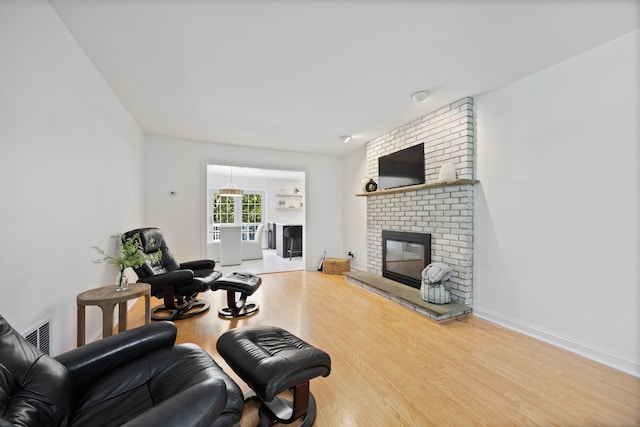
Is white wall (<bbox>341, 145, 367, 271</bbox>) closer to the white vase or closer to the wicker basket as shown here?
the wicker basket

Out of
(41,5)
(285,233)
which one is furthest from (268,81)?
(285,233)

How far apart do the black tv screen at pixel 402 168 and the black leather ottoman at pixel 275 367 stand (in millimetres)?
2872

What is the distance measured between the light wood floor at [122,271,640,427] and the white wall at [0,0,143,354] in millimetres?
1091

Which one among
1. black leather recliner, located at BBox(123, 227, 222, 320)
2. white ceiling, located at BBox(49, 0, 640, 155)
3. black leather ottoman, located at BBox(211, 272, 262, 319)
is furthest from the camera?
black leather ottoman, located at BBox(211, 272, 262, 319)

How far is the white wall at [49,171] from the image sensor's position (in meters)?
1.37

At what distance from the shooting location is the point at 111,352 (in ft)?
4.26

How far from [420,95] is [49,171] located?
3.29 m

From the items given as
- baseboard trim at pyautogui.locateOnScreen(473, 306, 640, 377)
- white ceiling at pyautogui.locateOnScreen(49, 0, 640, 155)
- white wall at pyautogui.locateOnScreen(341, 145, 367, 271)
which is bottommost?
baseboard trim at pyautogui.locateOnScreen(473, 306, 640, 377)

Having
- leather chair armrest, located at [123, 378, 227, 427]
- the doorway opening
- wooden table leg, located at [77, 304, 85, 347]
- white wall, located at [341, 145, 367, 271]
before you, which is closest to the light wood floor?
wooden table leg, located at [77, 304, 85, 347]

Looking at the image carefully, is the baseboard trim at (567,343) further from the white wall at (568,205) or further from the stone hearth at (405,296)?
the stone hearth at (405,296)

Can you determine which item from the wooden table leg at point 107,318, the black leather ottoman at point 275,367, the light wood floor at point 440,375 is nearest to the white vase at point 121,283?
the wooden table leg at point 107,318

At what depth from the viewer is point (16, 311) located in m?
1.40

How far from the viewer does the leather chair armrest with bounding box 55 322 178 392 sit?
1205 millimetres

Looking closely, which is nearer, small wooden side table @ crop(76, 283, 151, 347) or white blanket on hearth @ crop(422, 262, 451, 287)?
small wooden side table @ crop(76, 283, 151, 347)
